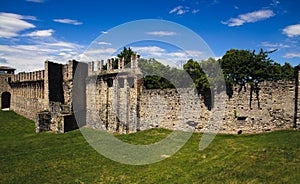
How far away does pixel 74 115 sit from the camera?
62.5 ft

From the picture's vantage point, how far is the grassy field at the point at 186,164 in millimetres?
7223

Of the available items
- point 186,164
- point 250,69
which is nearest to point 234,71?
point 250,69

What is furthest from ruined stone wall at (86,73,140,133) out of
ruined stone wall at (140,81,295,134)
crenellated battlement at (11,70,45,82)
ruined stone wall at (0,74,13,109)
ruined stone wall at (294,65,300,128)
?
ruined stone wall at (0,74,13,109)

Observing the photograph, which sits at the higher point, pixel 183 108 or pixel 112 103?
pixel 112 103

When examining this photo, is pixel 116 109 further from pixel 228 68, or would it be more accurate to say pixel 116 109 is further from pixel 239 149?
pixel 228 68

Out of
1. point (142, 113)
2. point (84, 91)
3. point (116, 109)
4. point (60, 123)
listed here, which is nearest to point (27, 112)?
point (84, 91)

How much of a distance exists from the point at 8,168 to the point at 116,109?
8.77 metres

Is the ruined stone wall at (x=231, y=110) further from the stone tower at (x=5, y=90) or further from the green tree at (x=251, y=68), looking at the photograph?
the stone tower at (x=5, y=90)

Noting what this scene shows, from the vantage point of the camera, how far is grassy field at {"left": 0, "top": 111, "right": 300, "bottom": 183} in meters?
7.22

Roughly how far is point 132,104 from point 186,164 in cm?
841

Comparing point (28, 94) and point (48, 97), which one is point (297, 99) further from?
point (28, 94)

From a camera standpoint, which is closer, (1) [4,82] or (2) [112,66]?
(2) [112,66]

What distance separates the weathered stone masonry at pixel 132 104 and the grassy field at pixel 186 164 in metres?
1.03

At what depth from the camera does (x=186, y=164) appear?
8.60 m
